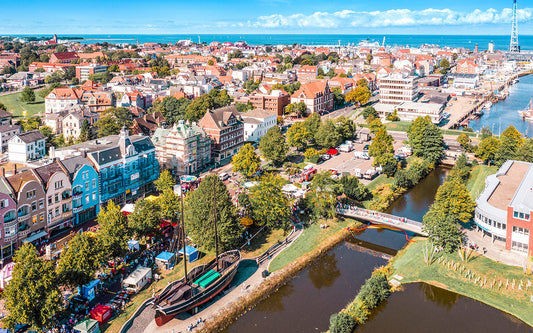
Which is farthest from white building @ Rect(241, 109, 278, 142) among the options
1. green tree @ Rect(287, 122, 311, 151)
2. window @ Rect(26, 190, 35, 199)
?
window @ Rect(26, 190, 35, 199)

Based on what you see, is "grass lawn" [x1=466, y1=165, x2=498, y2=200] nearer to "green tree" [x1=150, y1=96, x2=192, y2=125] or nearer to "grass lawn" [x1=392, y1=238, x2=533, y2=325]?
"grass lawn" [x1=392, y1=238, x2=533, y2=325]

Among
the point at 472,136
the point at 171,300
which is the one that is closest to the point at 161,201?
the point at 171,300

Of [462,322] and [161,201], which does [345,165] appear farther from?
[462,322]

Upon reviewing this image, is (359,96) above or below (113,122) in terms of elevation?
above

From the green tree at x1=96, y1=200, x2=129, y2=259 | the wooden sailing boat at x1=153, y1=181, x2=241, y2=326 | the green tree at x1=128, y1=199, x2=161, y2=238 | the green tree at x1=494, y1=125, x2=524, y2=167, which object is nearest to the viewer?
the wooden sailing boat at x1=153, y1=181, x2=241, y2=326

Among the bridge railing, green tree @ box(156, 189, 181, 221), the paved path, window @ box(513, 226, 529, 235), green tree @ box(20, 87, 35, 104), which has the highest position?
green tree @ box(20, 87, 35, 104)

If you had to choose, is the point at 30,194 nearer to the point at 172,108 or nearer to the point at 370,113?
the point at 172,108

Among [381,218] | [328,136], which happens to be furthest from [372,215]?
[328,136]
